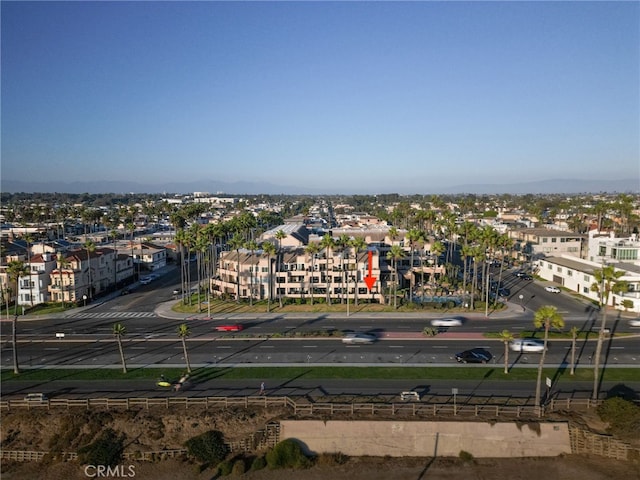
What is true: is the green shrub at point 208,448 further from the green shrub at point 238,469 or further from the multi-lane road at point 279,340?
the multi-lane road at point 279,340

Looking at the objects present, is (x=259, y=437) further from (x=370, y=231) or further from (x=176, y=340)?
(x=370, y=231)

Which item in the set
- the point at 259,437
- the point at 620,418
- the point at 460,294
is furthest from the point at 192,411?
the point at 460,294

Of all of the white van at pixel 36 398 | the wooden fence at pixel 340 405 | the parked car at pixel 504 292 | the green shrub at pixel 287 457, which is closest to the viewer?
the green shrub at pixel 287 457

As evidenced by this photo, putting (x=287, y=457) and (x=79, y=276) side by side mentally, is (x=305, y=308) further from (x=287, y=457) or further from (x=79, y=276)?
(x=79, y=276)

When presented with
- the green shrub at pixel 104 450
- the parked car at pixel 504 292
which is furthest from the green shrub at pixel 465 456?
the parked car at pixel 504 292

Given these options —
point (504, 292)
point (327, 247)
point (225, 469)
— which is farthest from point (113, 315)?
point (504, 292)

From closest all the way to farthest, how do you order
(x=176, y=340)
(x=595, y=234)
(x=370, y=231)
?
(x=176, y=340)
(x=595, y=234)
(x=370, y=231)
